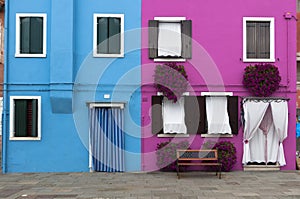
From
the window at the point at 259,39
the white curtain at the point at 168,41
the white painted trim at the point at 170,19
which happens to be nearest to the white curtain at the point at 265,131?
the window at the point at 259,39

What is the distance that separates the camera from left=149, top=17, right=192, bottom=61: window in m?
14.2

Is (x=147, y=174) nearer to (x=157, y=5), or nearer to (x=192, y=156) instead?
(x=192, y=156)

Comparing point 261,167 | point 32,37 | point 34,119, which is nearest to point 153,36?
point 32,37

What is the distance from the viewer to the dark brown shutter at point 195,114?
557 inches

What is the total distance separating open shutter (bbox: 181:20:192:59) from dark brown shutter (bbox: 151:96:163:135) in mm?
1805

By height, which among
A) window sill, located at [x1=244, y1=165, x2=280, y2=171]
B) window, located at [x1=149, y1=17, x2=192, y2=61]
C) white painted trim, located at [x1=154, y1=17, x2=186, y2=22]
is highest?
white painted trim, located at [x1=154, y1=17, x2=186, y2=22]

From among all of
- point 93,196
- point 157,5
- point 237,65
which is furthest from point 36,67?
point 237,65

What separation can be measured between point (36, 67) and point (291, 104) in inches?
361

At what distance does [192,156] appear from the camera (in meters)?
13.4

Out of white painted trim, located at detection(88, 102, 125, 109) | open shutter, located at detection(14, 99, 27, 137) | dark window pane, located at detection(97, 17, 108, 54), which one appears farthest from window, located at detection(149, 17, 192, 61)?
open shutter, located at detection(14, 99, 27, 137)

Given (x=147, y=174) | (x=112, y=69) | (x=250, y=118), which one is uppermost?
(x=112, y=69)

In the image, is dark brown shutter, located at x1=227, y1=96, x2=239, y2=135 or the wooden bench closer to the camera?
the wooden bench

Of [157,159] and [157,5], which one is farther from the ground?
[157,5]

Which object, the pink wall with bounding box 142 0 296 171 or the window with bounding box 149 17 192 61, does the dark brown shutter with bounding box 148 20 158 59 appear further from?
the pink wall with bounding box 142 0 296 171
